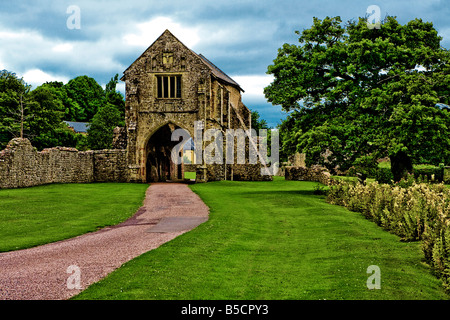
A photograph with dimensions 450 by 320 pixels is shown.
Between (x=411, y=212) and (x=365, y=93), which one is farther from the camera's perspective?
(x=365, y=93)

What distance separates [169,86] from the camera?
46.8m

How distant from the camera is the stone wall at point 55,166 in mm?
32781

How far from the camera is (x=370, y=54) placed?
99.4 ft

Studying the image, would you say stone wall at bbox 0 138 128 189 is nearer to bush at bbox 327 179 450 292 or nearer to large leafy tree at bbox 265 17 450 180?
large leafy tree at bbox 265 17 450 180

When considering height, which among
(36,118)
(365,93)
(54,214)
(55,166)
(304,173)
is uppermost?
(36,118)

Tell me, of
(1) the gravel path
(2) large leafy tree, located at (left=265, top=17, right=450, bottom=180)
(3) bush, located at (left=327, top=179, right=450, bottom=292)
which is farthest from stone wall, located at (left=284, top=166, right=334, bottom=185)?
(1) the gravel path

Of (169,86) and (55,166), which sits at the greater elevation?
(169,86)

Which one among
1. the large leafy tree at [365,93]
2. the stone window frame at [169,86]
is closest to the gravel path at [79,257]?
the large leafy tree at [365,93]

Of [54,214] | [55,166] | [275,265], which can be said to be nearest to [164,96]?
[55,166]

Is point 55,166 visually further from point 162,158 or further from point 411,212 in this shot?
point 411,212

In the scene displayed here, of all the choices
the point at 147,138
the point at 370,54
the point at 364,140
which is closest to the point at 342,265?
the point at 364,140

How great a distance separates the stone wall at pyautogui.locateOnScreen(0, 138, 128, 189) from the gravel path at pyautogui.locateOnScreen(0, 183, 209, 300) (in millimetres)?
16384

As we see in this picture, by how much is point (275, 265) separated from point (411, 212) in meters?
7.11
